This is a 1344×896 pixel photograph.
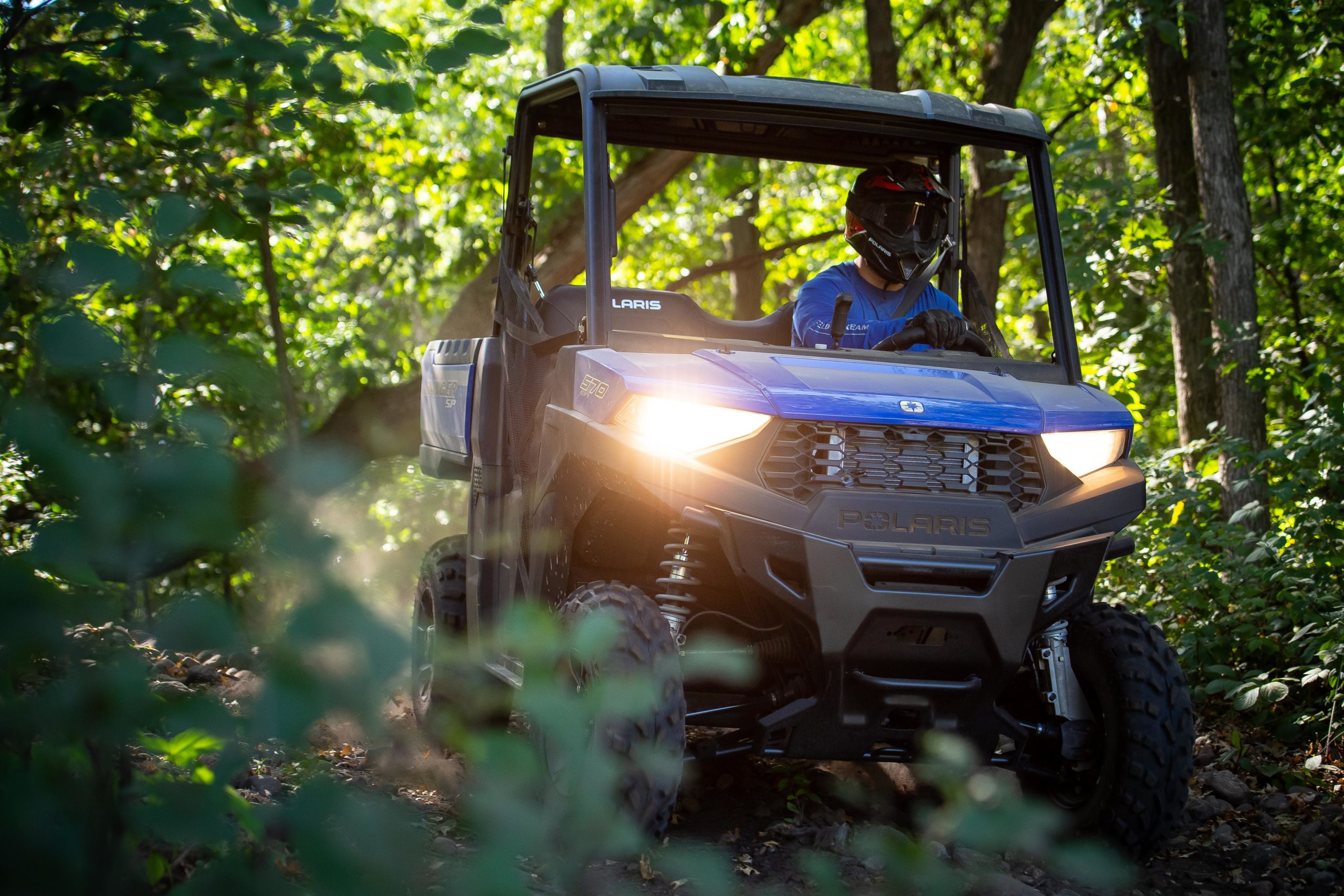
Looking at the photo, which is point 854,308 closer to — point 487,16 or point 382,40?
point 487,16

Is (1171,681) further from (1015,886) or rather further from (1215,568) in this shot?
(1215,568)

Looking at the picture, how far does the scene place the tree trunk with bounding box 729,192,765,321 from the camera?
13.0m

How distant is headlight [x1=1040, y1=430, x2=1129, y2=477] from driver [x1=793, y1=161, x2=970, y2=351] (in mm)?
738

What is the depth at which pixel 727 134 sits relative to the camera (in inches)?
192

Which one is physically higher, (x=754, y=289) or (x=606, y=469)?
(x=754, y=289)

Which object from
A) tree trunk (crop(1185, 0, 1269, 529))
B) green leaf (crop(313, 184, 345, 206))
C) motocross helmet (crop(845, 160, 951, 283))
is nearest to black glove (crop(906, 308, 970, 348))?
motocross helmet (crop(845, 160, 951, 283))

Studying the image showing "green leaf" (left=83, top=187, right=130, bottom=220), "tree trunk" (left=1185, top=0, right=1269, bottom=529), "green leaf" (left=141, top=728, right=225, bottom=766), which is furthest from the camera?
"tree trunk" (left=1185, top=0, right=1269, bottom=529)

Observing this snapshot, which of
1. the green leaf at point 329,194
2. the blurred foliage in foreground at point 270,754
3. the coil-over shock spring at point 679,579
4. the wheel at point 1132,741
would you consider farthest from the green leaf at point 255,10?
the wheel at point 1132,741

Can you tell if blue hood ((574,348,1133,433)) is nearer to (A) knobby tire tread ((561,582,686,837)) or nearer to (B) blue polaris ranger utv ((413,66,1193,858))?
(B) blue polaris ranger utv ((413,66,1193,858))

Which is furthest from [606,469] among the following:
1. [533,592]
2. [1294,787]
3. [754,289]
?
[754,289]

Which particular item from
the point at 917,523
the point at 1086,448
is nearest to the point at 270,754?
the point at 917,523

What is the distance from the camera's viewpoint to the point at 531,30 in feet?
52.0

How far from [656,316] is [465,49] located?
1.93 metres

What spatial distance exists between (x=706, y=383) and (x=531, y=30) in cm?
1376
